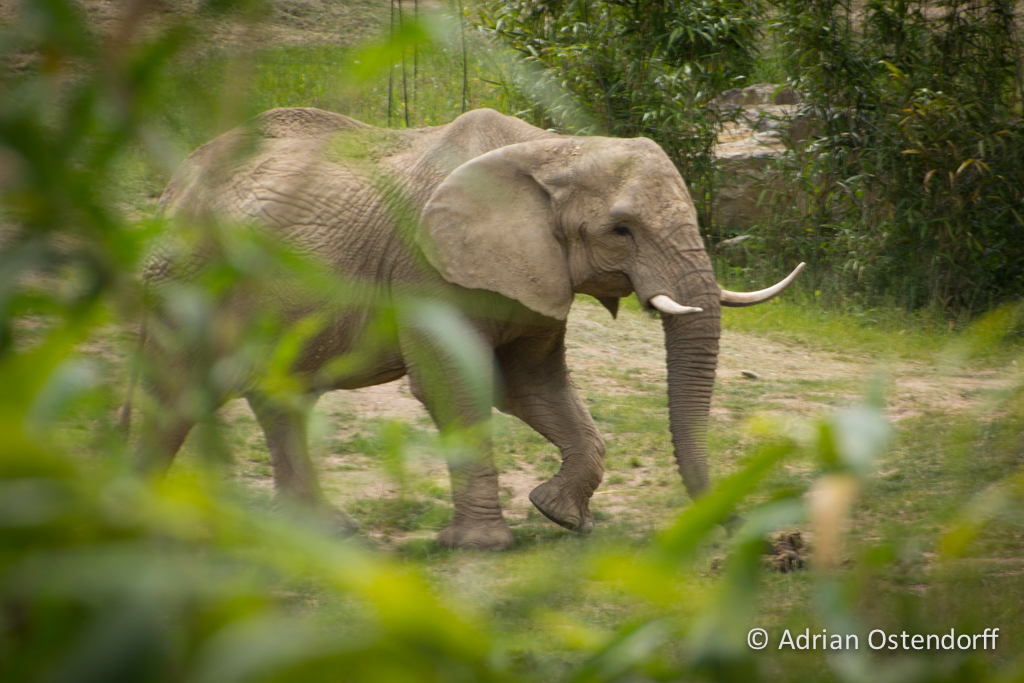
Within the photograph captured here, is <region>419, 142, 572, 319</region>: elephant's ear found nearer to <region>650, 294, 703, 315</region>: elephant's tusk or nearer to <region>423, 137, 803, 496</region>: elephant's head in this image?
<region>423, 137, 803, 496</region>: elephant's head

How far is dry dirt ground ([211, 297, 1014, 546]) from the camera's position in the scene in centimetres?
466

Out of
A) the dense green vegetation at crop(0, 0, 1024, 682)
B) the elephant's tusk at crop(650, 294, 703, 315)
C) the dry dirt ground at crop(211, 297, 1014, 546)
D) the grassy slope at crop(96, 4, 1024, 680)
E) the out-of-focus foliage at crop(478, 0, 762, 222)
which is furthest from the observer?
the out-of-focus foliage at crop(478, 0, 762, 222)

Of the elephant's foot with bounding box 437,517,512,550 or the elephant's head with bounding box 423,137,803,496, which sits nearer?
the elephant's head with bounding box 423,137,803,496

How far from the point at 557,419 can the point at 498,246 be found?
2.87 feet

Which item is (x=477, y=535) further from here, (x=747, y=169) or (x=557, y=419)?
(x=747, y=169)

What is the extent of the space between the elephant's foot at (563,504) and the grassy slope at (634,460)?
0.07 m

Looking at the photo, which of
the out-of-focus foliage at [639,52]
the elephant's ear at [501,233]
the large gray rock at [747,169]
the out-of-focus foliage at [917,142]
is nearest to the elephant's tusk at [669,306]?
the elephant's ear at [501,233]

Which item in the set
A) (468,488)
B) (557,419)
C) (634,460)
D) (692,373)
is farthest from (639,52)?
(468,488)

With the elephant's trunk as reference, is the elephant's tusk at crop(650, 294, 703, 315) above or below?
above

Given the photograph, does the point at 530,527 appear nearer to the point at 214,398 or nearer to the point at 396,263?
the point at 396,263

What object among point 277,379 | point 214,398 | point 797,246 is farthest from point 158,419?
point 797,246

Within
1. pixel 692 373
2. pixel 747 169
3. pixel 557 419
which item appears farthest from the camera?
pixel 747 169

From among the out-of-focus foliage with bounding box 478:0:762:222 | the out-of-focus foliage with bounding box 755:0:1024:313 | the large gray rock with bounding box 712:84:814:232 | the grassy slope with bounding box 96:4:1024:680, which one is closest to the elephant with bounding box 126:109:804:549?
the grassy slope with bounding box 96:4:1024:680

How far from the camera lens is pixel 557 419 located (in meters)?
4.32
